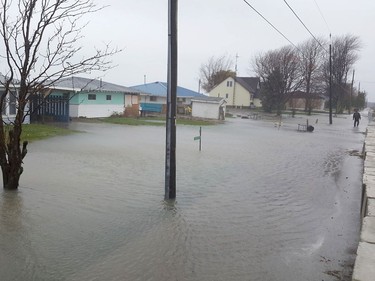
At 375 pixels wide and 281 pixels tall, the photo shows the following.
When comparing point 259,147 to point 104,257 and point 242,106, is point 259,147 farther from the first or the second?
point 242,106

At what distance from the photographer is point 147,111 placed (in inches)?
1657

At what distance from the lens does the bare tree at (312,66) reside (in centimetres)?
7006

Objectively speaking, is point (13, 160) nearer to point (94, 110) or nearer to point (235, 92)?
point (94, 110)

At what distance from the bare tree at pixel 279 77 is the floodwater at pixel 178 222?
4933cm

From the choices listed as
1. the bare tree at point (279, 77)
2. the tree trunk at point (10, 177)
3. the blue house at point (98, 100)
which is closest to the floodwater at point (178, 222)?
the tree trunk at point (10, 177)

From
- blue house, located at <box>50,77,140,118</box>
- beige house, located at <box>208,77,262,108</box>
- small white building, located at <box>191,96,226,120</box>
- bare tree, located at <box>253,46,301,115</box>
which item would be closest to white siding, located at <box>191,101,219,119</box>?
small white building, located at <box>191,96,226,120</box>

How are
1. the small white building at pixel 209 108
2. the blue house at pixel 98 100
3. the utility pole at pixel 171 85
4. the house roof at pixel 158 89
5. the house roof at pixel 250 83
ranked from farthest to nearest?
1. the house roof at pixel 250 83
2. the house roof at pixel 158 89
3. the small white building at pixel 209 108
4. the blue house at pixel 98 100
5. the utility pole at pixel 171 85

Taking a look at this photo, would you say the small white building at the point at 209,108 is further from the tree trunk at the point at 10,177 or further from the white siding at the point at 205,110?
the tree trunk at the point at 10,177

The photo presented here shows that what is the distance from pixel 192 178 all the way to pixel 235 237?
4.65 m

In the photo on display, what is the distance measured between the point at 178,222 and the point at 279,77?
187 ft

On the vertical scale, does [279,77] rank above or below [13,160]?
above

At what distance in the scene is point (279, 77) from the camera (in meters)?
60.8

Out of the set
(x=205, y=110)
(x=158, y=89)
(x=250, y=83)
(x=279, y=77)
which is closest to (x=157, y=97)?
(x=158, y=89)

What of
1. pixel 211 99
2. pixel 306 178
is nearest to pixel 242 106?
pixel 211 99
